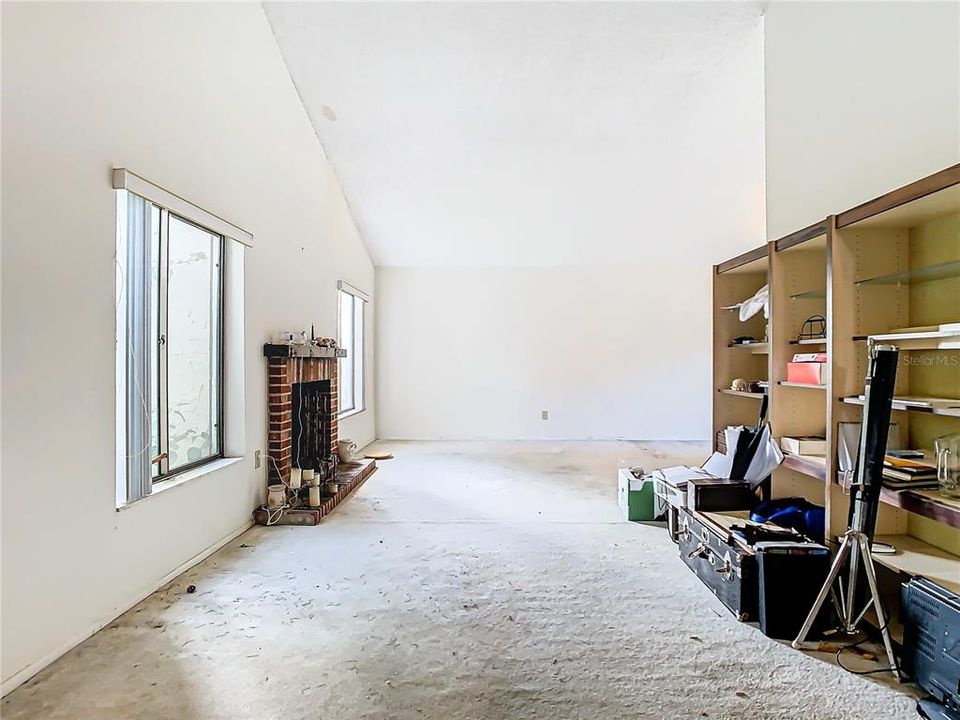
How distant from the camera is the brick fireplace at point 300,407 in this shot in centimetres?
416

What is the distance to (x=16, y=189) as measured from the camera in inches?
78.6

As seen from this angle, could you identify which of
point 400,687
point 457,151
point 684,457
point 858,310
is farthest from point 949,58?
point 684,457

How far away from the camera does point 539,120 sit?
207 inches

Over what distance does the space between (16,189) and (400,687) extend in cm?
218

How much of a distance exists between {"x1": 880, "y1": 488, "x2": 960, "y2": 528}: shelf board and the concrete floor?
0.64 m

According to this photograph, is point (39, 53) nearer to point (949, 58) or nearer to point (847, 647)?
point (949, 58)

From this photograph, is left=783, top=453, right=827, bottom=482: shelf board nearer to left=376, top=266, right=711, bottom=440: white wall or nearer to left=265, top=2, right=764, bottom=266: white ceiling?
left=265, top=2, right=764, bottom=266: white ceiling

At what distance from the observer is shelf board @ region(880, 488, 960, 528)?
2.08 m

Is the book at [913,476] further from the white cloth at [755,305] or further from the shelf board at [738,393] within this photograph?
the white cloth at [755,305]

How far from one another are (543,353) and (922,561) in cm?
571

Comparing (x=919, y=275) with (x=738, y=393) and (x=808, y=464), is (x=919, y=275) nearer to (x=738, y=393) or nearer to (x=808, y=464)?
(x=808, y=464)

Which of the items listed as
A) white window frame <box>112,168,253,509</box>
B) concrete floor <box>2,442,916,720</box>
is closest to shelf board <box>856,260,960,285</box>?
concrete floor <box>2,442,916,720</box>

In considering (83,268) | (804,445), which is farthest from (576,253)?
(83,268)

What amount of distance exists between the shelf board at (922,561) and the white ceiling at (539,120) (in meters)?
3.60
